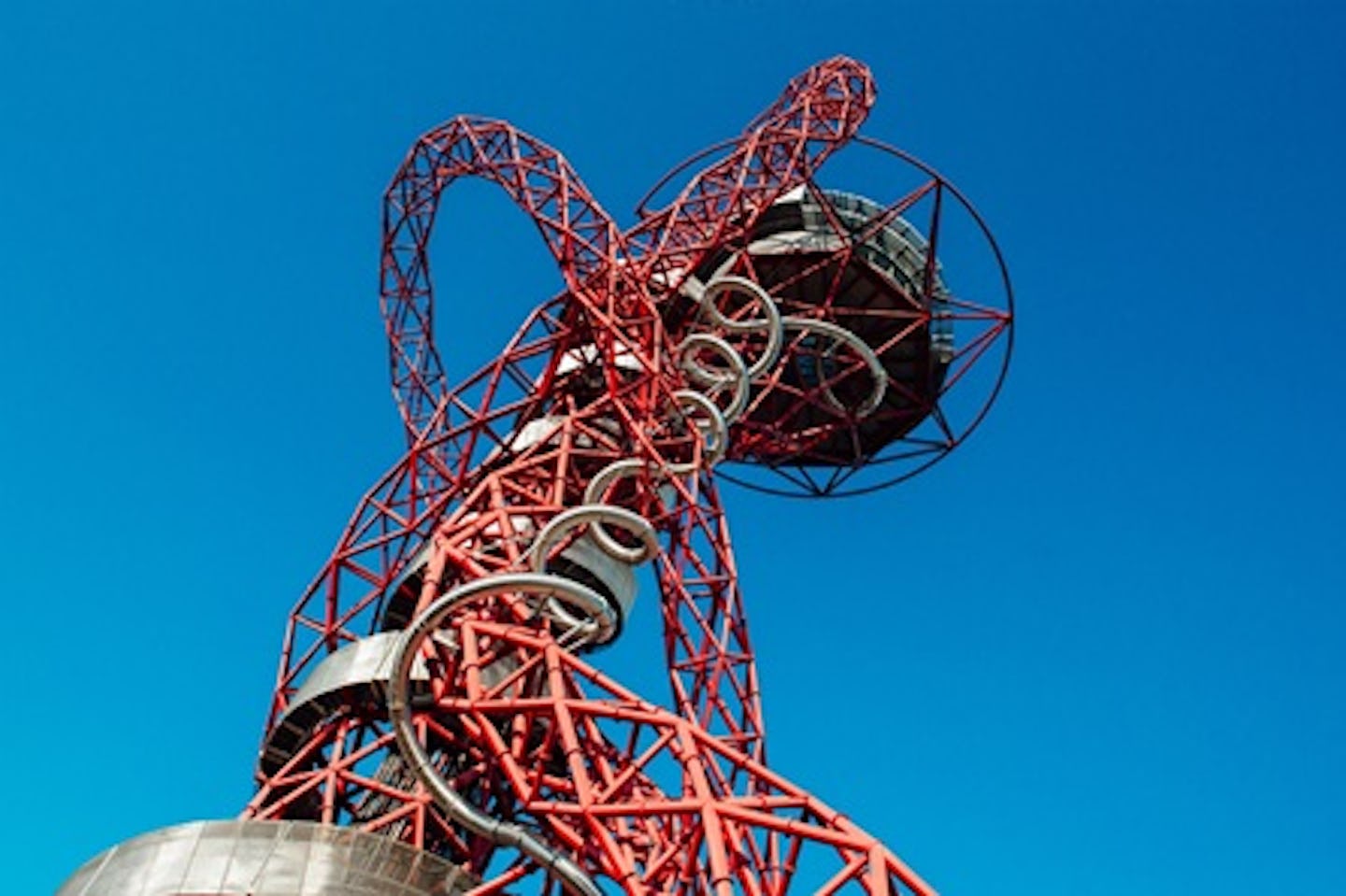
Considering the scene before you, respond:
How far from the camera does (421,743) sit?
24.5 meters

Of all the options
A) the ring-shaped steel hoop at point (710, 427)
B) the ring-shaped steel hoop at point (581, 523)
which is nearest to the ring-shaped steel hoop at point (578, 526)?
the ring-shaped steel hoop at point (581, 523)

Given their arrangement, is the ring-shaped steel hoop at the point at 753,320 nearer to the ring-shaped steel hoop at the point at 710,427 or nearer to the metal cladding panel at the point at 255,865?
the ring-shaped steel hoop at the point at 710,427

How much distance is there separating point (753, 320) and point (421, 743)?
1769cm

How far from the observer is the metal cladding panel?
2295 centimetres

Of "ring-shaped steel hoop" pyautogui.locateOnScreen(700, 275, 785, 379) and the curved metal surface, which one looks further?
"ring-shaped steel hoop" pyautogui.locateOnScreen(700, 275, 785, 379)

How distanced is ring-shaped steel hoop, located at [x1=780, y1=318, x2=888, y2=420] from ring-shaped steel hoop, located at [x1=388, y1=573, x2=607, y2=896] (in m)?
17.0

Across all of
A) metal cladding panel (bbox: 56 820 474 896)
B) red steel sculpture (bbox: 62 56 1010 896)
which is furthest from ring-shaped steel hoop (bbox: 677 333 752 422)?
metal cladding panel (bbox: 56 820 474 896)

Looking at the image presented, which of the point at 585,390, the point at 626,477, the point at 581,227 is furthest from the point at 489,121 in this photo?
the point at 626,477

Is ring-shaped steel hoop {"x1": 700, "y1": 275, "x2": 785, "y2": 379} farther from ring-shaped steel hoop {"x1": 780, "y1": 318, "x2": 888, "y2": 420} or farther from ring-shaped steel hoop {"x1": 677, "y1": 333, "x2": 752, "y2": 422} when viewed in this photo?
ring-shaped steel hoop {"x1": 780, "y1": 318, "x2": 888, "y2": 420}

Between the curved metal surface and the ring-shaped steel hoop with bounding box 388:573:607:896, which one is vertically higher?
the curved metal surface

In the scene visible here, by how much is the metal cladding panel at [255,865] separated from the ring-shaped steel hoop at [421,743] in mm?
1341

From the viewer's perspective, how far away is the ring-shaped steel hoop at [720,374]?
34969mm

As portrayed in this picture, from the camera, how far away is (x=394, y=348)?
36906mm

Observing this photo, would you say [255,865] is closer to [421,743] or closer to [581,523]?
[421,743]
